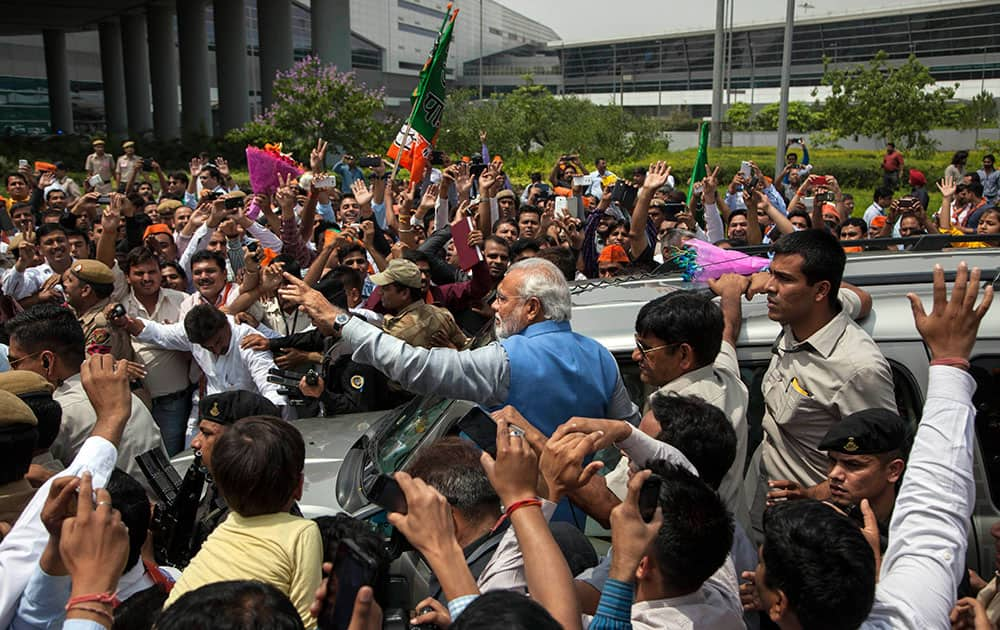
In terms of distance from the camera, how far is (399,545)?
9.89 ft

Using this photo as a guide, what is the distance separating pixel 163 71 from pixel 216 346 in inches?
1900

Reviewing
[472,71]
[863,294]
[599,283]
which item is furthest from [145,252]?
[472,71]

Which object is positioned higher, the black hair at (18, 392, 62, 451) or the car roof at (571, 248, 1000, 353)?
the car roof at (571, 248, 1000, 353)

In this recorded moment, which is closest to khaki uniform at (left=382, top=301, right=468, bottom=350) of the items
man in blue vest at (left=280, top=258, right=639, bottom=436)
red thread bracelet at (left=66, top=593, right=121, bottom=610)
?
man in blue vest at (left=280, top=258, right=639, bottom=436)

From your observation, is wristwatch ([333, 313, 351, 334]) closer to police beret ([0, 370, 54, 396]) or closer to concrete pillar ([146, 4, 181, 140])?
police beret ([0, 370, 54, 396])

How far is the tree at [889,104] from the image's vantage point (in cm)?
3550

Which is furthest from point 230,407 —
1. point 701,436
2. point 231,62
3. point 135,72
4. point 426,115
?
point 135,72

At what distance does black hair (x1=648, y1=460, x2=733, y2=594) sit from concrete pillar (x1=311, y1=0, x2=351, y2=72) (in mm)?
33700

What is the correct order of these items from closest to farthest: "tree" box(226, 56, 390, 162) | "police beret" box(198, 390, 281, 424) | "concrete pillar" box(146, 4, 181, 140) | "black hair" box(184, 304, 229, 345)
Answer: "police beret" box(198, 390, 281, 424) → "black hair" box(184, 304, 229, 345) → "tree" box(226, 56, 390, 162) → "concrete pillar" box(146, 4, 181, 140)

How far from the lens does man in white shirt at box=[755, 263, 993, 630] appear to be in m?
2.33

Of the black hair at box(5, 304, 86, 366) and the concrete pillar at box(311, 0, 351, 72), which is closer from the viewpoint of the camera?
the black hair at box(5, 304, 86, 366)

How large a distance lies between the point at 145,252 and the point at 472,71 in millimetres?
98167

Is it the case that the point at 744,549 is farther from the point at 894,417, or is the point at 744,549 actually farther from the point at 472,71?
the point at 472,71

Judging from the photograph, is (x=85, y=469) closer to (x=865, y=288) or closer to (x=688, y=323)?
(x=688, y=323)
